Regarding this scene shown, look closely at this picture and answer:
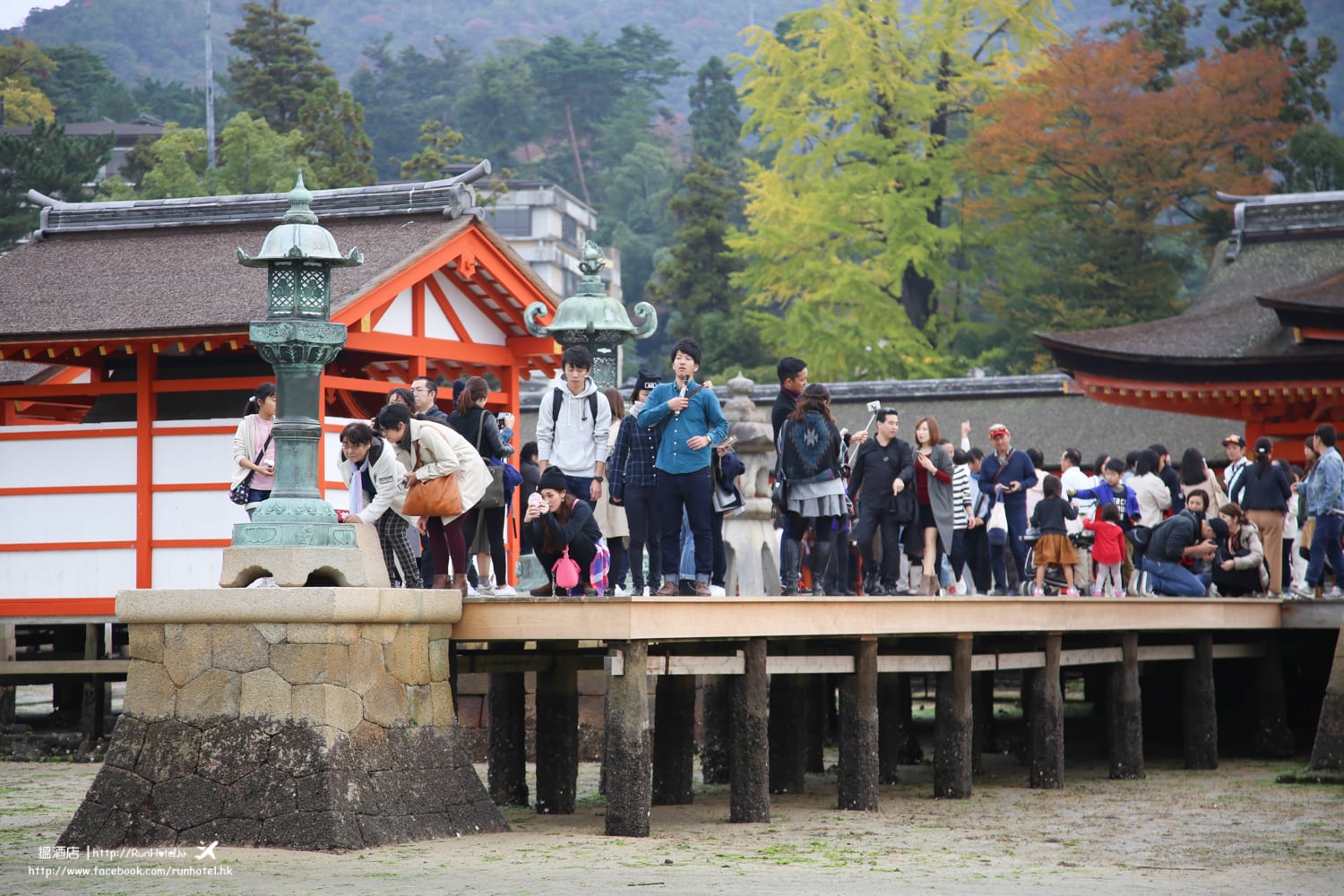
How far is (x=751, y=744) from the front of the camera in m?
11.5

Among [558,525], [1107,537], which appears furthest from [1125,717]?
[558,525]

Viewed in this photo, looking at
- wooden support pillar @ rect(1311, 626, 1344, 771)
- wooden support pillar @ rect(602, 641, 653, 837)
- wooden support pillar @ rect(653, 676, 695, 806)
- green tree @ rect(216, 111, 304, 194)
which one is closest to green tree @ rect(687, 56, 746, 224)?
green tree @ rect(216, 111, 304, 194)

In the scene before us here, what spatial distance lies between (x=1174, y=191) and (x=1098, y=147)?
180cm

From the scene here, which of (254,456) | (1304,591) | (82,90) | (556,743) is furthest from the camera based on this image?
(82,90)

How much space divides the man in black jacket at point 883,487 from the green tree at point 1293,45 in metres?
24.4

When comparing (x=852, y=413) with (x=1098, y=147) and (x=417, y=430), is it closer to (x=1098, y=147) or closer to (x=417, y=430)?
(x=1098, y=147)

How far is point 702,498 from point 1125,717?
667 cm

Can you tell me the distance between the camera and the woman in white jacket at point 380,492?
1029cm

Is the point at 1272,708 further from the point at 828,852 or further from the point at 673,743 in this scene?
the point at 828,852

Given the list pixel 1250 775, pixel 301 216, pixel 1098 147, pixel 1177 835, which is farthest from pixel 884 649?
pixel 1098 147

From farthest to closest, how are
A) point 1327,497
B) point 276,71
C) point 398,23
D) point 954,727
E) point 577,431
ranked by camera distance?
1. point 398,23
2. point 276,71
3. point 1327,497
4. point 954,727
5. point 577,431

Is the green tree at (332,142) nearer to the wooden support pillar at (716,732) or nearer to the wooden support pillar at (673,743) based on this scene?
the wooden support pillar at (716,732)

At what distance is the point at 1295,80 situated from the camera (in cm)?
3469

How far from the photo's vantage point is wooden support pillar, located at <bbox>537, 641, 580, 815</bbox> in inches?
476
